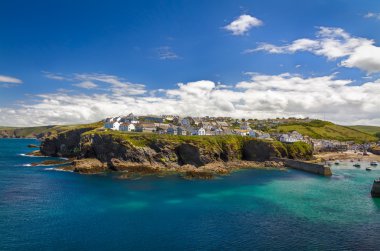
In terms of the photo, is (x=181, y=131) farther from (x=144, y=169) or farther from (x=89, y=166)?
(x=89, y=166)

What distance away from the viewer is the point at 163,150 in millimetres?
99938

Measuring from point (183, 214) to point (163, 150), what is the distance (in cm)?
5170

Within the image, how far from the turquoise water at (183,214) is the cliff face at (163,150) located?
18.3 metres

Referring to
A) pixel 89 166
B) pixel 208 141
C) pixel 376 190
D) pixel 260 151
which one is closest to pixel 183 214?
pixel 376 190

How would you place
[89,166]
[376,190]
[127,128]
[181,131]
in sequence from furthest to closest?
1. [127,128]
2. [181,131]
3. [89,166]
4. [376,190]

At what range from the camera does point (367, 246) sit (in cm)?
3672

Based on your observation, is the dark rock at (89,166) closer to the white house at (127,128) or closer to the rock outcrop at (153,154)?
the rock outcrop at (153,154)

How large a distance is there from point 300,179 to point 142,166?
4671 centimetres

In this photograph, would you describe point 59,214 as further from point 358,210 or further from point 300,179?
point 300,179

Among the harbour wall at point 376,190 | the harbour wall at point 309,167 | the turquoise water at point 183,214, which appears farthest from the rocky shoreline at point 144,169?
the harbour wall at point 376,190

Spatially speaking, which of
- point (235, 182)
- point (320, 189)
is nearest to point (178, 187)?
point (235, 182)

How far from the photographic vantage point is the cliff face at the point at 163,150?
319ft

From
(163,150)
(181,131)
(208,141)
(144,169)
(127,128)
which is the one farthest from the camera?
(127,128)

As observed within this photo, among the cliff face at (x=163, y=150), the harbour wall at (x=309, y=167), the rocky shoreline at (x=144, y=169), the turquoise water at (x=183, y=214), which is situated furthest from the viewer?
the cliff face at (x=163, y=150)
